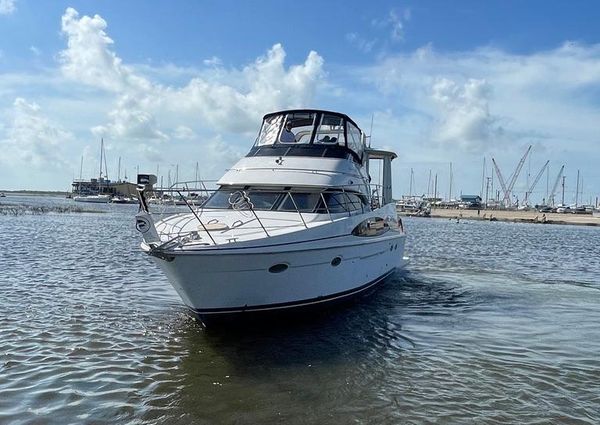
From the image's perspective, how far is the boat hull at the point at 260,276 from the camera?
9.43 m

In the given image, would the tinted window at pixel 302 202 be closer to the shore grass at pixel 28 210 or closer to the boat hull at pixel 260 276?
the boat hull at pixel 260 276

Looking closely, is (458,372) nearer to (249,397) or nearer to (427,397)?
(427,397)

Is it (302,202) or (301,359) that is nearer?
(301,359)

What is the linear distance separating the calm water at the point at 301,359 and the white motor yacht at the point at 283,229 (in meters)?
0.85

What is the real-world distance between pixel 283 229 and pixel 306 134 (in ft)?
19.1

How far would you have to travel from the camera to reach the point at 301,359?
9.24 meters

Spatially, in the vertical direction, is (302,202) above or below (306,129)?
below

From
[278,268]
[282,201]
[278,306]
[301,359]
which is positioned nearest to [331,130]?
[282,201]

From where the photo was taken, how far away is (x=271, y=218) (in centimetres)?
1170

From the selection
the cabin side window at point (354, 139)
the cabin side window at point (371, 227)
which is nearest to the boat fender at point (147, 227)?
the cabin side window at point (371, 227)

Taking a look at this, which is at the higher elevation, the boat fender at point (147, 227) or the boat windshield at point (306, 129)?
the boat windshield at point (306, 129)

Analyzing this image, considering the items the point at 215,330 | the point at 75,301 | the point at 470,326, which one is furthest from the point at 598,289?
the point at 75,301

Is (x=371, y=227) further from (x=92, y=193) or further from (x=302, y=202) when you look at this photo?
(x=92, y=193)

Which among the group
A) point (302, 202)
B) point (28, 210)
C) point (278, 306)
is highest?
point (302, 202)
